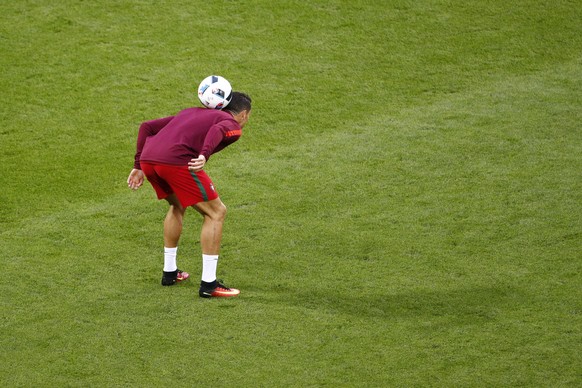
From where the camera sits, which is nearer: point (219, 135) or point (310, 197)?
point (219, 135)

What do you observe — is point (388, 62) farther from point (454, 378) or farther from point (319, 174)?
point (454, 378)

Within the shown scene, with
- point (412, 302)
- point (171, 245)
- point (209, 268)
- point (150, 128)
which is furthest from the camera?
point (171, 245)

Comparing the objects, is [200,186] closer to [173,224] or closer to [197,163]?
[197,163]

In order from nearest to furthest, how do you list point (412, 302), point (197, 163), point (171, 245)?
point (197, 163) → point (412, 302) → point (171, 245)

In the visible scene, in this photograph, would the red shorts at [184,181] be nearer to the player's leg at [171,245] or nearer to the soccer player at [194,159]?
the soccer player at [194,159]

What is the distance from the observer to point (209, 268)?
7.55 m

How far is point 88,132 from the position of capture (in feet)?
36.0

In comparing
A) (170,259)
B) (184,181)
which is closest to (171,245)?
(170,259)

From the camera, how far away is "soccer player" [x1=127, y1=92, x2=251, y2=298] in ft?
24.4

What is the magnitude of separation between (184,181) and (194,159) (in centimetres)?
27

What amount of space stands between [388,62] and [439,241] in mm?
4412

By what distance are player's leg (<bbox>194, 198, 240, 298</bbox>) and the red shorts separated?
0.31 feet

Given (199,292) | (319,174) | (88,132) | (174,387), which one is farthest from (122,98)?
(174,387)

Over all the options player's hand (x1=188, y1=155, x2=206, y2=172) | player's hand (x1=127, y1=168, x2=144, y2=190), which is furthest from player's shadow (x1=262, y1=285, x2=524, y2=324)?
player's hand (x1=127, y1=168, x2=144, y2=190)
